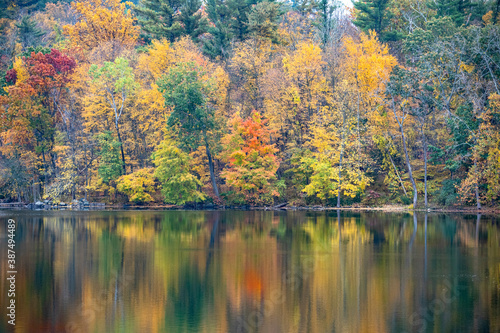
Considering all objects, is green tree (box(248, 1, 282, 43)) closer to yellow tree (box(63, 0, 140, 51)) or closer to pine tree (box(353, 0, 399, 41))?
pine tree (box(353, 0, 399, 41))

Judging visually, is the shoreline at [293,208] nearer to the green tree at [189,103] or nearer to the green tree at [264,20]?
the green tree at [189,103]

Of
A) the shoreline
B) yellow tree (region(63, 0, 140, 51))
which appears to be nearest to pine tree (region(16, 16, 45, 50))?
yellow tree (region(63, 0, 140, 51))

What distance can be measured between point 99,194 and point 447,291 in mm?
44238

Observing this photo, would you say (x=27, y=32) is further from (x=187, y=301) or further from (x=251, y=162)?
(x=187, y=301)

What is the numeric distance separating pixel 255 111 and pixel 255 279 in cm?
3354

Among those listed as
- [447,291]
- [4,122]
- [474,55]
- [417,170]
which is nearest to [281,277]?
[447,291]

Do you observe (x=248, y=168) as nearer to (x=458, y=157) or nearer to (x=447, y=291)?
(x=458, y=157)

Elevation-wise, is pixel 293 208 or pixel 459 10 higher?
pixel 459 10

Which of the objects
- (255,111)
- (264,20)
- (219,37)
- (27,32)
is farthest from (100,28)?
(255,111)

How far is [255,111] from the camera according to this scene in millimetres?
50531

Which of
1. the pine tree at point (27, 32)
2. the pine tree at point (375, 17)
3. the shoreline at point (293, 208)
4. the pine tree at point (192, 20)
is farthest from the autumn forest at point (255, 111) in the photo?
the pine tree at point (27, 32)

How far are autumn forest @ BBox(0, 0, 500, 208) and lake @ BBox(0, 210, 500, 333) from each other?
1629 cm

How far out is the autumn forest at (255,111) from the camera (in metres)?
46.1

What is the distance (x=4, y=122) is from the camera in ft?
176
